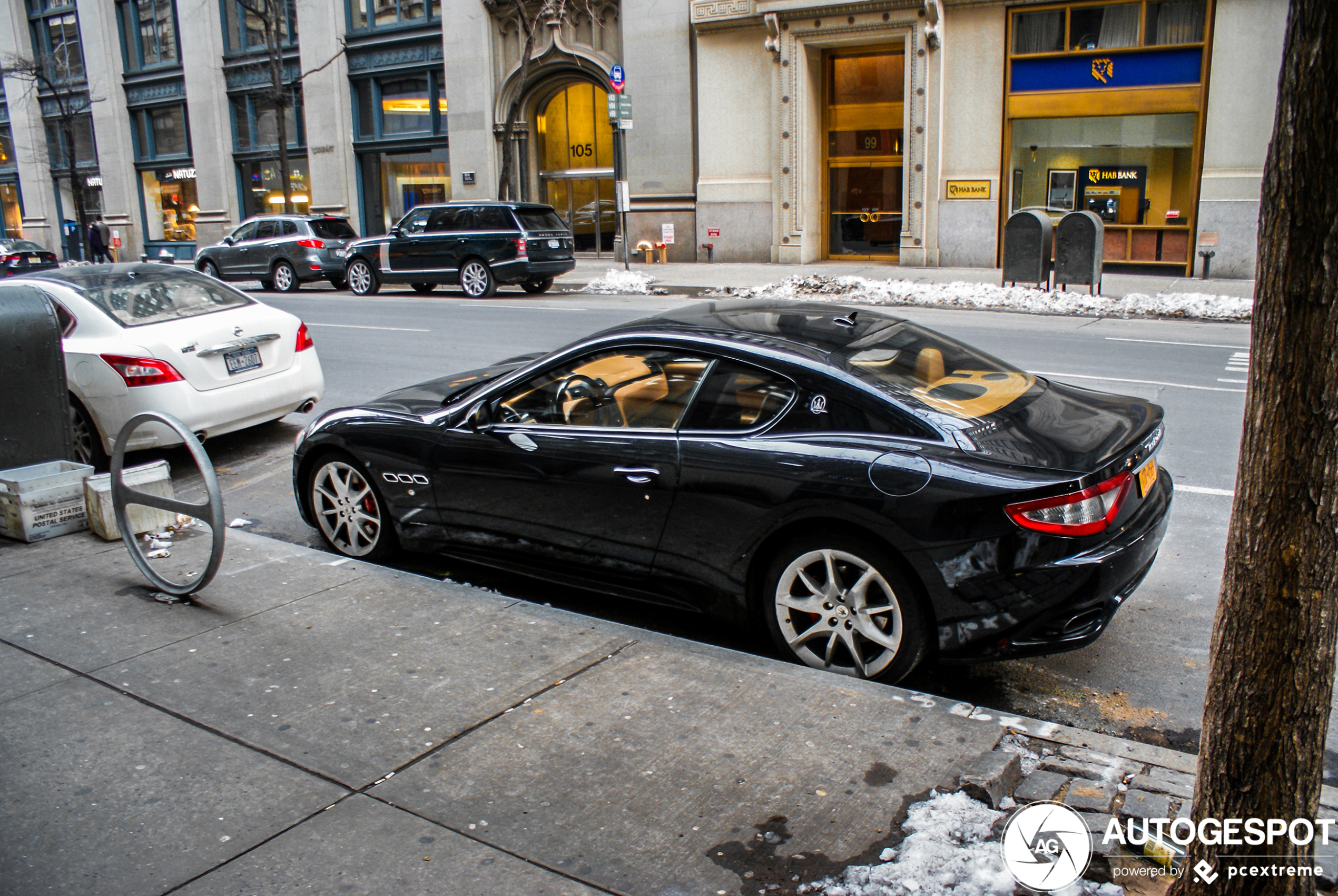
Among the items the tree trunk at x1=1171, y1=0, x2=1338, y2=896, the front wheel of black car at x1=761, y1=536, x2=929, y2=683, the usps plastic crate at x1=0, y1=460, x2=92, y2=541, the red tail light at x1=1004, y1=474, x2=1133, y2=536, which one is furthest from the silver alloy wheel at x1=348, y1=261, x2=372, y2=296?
the tree trunk at x1=1171, y1=0, x2=1338, y2=896

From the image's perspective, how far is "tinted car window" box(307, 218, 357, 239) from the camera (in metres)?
22.6

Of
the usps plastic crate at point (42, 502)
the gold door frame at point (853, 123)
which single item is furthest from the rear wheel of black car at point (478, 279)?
the usps plastic crate at point (42, 502)

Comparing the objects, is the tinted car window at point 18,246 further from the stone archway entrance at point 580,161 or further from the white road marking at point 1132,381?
the white road marking at point 1132,381

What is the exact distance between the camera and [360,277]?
2141 cm

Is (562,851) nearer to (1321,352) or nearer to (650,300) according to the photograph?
(1321,352)

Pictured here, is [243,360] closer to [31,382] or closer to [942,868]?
[31,382]

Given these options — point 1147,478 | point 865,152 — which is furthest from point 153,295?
point 865,152

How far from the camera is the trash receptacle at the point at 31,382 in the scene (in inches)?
242

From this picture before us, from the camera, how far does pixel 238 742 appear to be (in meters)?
3.67

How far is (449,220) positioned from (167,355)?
13215 mm

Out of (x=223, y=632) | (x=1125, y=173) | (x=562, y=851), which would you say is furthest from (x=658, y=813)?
(x=1125, y=173)

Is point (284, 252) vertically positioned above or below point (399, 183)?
below

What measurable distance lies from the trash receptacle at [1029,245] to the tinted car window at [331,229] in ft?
46.0

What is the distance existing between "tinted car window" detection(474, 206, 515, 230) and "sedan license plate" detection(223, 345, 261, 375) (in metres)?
12.0
